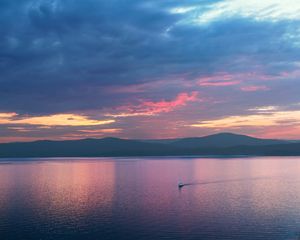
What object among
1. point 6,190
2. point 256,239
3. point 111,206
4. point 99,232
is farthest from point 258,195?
point 6,190

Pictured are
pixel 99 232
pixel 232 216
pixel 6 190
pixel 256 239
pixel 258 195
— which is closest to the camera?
pixel 256 239

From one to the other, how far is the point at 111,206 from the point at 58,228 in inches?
982

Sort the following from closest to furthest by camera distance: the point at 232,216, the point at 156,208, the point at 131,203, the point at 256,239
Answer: the point at 256,239 → the point at 232,216 → the point at 156,208 → the point at 131,203

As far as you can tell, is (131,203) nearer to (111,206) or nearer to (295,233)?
(111,206)

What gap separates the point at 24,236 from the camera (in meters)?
63.8

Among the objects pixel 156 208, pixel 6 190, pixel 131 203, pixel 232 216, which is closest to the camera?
pixel 232 216

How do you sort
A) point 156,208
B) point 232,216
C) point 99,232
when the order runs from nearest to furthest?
point 99,232 → point 232,216 → point 156,208

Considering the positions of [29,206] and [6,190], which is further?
[6,190]

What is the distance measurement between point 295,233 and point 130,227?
29151 millimetres

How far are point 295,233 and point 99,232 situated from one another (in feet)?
111

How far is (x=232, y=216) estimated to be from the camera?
262 feet

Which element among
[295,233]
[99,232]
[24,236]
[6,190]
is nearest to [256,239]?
[295,233]

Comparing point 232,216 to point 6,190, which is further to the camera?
point 6,190

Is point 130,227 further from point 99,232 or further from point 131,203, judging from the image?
point 131,203
